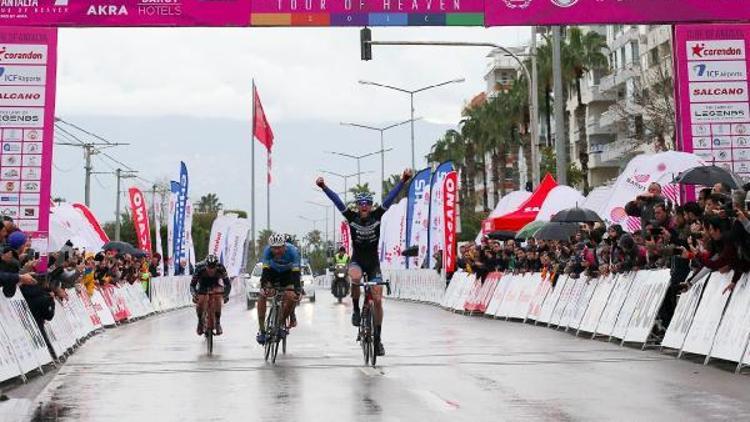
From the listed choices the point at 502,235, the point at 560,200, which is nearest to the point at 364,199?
the point at 560,200

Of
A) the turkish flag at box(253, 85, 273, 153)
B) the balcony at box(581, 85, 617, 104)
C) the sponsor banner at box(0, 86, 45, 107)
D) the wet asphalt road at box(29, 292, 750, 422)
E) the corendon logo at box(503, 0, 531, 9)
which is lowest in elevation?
the wet asphalt road at box(29, 292, 750, 422)

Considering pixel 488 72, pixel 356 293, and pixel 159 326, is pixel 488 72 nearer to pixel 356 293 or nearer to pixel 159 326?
pixel 159 326

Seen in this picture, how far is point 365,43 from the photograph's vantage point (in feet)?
76.5

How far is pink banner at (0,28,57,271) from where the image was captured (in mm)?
21094

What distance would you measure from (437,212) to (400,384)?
28.8m

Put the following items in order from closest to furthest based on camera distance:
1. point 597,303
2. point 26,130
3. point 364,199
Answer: point 364,199 < point 597,303 < point 26,130

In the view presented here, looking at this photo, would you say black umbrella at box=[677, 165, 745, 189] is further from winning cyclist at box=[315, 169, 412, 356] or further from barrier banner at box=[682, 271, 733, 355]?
winning cyclist at box=[315, 169, 412, 356]

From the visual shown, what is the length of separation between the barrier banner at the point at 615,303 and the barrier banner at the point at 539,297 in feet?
16.9

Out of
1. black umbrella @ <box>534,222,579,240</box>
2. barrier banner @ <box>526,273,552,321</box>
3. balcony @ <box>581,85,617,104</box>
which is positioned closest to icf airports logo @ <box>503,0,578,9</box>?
barrier banner @ <box>526,273,552,321</box>

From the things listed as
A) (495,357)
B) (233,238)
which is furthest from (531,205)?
(233,238)

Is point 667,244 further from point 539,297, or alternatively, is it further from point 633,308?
point 539,297

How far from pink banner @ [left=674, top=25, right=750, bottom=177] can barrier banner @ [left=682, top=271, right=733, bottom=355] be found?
23.3 feet

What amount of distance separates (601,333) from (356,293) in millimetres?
5566

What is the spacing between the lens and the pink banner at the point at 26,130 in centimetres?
2109
